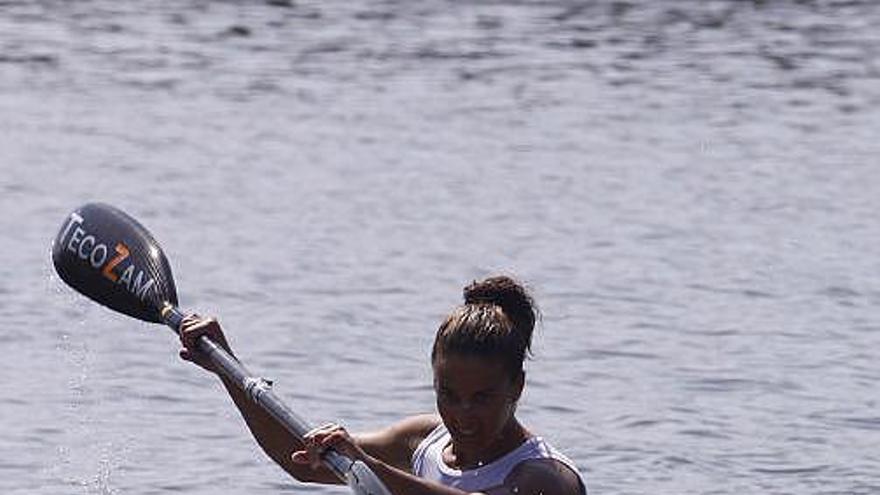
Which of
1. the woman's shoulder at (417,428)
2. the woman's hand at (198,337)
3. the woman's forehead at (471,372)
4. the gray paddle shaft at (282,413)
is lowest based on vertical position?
the woman's shoulder at (417,428)

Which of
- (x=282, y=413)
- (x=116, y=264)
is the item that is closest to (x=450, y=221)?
(x=116, y=264)

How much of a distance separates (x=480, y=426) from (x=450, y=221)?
1114 centimetres

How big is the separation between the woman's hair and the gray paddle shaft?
1.37ft

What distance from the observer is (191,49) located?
2777cm

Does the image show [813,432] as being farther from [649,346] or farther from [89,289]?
[89,289]

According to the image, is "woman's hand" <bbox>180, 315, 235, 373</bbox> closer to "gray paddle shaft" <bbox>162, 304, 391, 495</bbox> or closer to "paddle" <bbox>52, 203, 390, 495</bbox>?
"gray paddle shaft" <bbox>162, 304, 391, 495</bbox>

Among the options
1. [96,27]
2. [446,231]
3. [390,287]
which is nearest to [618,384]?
[390,287]

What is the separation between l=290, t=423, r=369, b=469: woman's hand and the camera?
7531mm

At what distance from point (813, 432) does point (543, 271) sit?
13.0ft

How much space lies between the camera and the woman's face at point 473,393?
7629 mm

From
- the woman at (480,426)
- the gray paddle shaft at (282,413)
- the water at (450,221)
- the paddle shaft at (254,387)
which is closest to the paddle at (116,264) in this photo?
the gray paddle shaft at (282,413)

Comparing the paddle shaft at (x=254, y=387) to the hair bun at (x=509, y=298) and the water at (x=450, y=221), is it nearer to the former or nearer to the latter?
the hair bun at (x=509, y=298)

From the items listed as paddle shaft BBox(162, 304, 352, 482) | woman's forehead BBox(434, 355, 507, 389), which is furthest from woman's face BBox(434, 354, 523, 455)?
paddle shaft BBox(162, 304, 352, 482)

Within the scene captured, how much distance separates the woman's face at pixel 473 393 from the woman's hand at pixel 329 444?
275 millimetres
